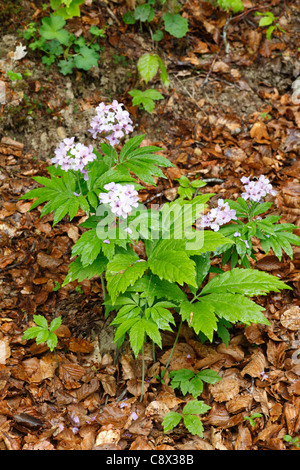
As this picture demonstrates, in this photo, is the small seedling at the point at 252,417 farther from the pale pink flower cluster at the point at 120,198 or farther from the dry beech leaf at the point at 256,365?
the pale pink flower cluster at the point at 120,198

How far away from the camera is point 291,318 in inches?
119

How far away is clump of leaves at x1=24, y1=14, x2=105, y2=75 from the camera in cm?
423

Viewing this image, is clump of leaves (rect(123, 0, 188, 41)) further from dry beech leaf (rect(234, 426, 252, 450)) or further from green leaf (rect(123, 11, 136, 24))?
dry beech leaf (rect(234, 426, 252, 450))

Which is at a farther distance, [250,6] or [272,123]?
[250,6]

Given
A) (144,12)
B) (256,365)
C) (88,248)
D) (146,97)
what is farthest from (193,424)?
(144,12)

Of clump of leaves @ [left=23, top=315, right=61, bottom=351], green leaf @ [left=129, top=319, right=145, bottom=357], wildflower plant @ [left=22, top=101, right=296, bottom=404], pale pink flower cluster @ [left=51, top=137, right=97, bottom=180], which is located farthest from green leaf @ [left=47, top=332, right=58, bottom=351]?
pale pink flower cluster @ [left=51, top=137, right=97, bottom=180]

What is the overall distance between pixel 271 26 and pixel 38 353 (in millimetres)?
4738

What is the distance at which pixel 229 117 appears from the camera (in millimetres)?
4684

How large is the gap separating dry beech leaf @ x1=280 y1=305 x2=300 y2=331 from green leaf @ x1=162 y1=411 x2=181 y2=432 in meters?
1.11

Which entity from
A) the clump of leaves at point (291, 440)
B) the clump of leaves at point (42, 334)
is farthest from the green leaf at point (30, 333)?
the clump of leaves at point (291, 440)

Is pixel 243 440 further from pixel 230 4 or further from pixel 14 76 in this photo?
pixel 230 4

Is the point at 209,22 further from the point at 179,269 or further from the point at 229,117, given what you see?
the point at 179,269

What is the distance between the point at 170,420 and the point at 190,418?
127mm
